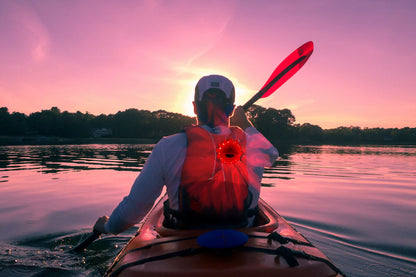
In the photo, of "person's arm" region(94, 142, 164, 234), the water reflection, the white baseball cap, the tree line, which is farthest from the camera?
the tree line

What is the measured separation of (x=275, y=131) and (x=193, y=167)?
100m

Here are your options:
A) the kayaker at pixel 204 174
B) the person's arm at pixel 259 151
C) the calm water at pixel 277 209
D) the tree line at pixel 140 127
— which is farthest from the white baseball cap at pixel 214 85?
the tree line at pixel 140 127

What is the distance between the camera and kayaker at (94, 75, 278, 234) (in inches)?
82.4

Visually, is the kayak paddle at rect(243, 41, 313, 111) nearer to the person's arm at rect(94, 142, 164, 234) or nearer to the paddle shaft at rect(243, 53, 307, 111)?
the paddle shaft at rect(243, 53, 307, 111)

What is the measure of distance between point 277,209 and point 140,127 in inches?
3564

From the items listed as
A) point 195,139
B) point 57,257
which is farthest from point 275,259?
point 57,257

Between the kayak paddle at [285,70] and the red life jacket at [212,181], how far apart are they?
8.53ft

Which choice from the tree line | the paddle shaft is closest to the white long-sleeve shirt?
the paddle shaft

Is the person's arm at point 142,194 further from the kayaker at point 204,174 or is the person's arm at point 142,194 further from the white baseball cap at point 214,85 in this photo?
the white baseball cap at point 214,85

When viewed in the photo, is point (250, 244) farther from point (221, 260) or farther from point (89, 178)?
A: point (89, 178)

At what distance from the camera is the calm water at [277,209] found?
3658 millimetres

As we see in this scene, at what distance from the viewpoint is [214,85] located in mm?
2320

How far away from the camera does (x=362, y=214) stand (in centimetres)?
628

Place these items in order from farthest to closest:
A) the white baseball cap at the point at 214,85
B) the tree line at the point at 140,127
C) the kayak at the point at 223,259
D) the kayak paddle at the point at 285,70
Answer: the tree line at the point at 140,127, the kayak paddle at the point at 285,70, the white baseball cap at the point at 214,85, the kayak at the point at 223,259
